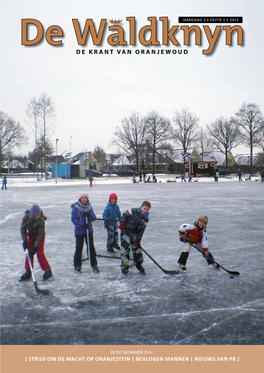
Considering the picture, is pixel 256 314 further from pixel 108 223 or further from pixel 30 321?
pixel 108 223

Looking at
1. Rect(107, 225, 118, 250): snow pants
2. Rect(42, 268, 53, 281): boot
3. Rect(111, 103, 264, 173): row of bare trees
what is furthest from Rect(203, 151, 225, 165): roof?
Rect(42, 268, 53, 281): boot

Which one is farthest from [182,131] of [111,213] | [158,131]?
[111,213]

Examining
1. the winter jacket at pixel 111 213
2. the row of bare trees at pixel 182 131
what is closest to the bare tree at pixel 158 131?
the row of bare trees at pixel 182 131

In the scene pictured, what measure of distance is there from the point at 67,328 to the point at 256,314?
91.7 inches

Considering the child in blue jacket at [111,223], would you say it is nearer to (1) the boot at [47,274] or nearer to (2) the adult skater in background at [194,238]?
(2) the adult skater in background at [194,238]

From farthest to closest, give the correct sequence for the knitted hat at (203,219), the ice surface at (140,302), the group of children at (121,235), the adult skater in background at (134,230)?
1. the knitted hat at (203,219)
2. the adult skater in background at (134,230)
3. the group of children at (121,235)
4. the ice surface at (140,302)

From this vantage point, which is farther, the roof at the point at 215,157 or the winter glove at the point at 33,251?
the roof at the point at 215,157

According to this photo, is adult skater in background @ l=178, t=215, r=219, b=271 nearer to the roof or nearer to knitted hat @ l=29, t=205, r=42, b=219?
knitted hat @ l=29, t=205, r=42, b=219

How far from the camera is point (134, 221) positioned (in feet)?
18.1

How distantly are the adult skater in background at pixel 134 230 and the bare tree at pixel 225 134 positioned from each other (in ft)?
222

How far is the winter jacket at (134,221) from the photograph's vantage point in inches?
218

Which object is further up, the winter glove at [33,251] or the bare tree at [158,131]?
the bare tree at [158,131]
